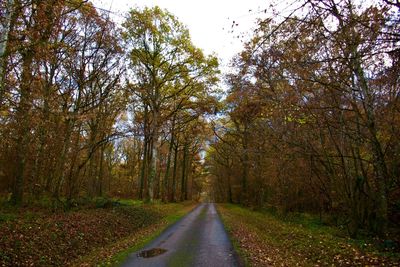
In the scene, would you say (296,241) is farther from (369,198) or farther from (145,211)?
(145,211)

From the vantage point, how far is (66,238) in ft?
30.7

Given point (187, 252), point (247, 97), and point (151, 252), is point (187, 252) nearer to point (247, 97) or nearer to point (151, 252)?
point (151, 252)

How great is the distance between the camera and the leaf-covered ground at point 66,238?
7.61 meters

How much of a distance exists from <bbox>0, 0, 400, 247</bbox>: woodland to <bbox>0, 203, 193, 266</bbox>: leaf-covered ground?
267 centimetres

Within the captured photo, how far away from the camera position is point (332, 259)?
26.3ft

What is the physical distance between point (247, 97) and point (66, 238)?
1326 cm

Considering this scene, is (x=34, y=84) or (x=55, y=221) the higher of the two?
(x=34, y=84)

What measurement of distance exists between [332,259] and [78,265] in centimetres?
686

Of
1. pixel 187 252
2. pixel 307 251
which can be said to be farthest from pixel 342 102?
pixel 187 252

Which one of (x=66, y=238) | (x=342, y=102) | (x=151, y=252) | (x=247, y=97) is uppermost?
(x=247, y=97)

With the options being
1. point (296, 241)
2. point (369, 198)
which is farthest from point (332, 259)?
point (369, 198)

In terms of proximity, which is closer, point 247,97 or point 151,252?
point 151,252

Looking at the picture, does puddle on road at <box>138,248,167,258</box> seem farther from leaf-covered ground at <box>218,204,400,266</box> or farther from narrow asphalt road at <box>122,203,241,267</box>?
leaf-covered ground at <box>218,204,400,266</box>

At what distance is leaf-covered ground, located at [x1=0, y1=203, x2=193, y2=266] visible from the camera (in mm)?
7613
